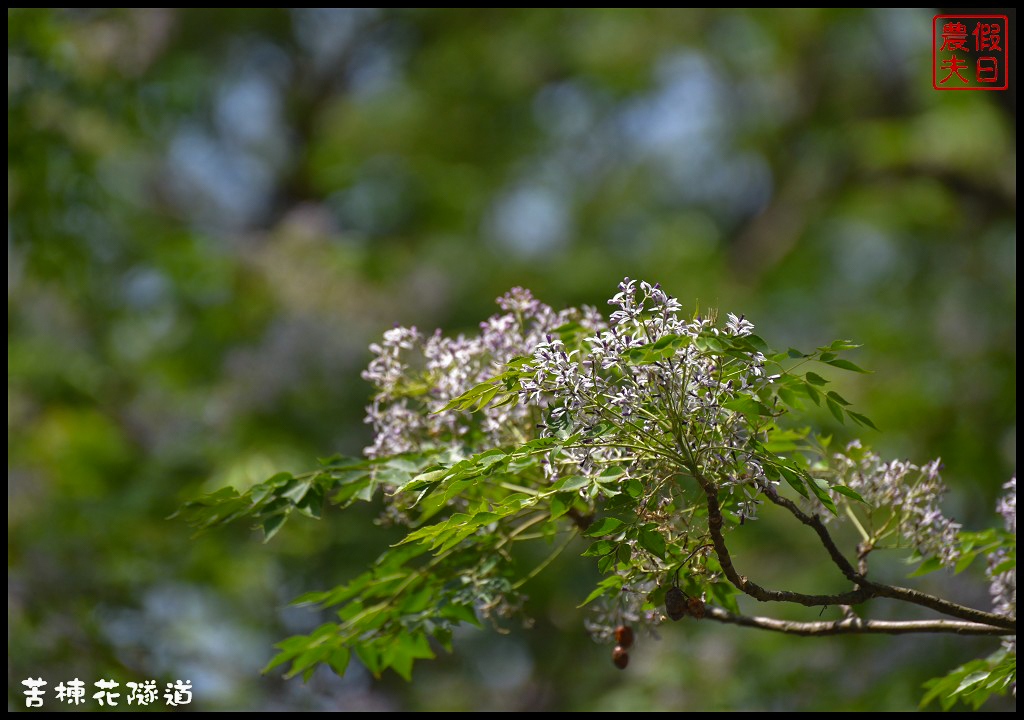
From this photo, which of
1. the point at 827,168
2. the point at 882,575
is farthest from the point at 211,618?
the point at 827,168

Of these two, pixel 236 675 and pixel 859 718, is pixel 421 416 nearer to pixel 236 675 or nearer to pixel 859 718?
pixel 859 718

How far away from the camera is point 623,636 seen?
112 inches

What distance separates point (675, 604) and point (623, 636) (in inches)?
21.7

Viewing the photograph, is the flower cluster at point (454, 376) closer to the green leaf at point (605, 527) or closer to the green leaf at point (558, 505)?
the green leaf at point (558, 505)

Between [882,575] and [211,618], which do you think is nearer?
[882,575]

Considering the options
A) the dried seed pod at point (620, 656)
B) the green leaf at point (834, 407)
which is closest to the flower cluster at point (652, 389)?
the green leaf at point (834, 407)

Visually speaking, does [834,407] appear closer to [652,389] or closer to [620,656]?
[652,389]

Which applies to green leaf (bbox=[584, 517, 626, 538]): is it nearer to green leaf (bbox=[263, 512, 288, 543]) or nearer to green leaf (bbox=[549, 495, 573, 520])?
green leaf (bbox=[549, 495, 573, 520])

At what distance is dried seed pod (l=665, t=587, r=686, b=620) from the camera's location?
2.32m

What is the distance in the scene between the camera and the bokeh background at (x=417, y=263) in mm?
7113

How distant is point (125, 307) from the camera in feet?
33.7

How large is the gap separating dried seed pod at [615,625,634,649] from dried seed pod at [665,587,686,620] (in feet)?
1.71

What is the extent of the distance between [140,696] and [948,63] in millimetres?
6591

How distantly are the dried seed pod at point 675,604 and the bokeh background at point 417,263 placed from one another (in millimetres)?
2472
